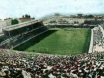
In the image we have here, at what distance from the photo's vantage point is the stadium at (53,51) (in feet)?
36.7

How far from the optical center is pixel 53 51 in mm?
42594

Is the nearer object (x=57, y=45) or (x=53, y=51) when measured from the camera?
(x=53, y=51)

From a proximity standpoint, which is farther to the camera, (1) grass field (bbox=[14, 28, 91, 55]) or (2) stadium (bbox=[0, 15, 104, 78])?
(1) grass field (bbox=[14, 28, 91, 55])

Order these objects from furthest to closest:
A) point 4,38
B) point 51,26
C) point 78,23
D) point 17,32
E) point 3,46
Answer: point 78,23 → point 51,26 → point 17,32 → point 4,38 → point 3,46

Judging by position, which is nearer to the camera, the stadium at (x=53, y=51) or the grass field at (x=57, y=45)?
the stadium at (x=53, y=51)

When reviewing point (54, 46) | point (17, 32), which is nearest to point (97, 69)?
point (54, 46)

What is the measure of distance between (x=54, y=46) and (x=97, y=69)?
3706 centimetres

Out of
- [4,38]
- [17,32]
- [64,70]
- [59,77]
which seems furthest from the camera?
[17,32]

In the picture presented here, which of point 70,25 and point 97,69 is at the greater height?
point 97,69

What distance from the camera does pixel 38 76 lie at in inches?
433

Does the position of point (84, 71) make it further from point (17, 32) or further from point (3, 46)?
point (17, 32)

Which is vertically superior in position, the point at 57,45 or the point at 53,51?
the point at 53,51

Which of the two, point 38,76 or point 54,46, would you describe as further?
point 54,46

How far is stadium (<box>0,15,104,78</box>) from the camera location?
11.2 metres
